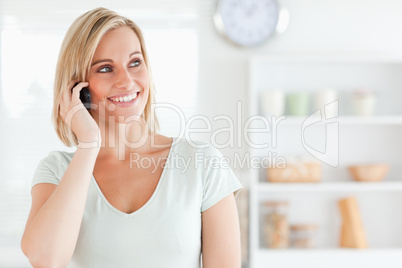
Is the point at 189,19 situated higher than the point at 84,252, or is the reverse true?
the point at 189,19

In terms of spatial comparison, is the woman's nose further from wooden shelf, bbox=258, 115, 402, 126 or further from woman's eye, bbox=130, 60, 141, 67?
wooden shelf, bbox=258, 115, 402, 126

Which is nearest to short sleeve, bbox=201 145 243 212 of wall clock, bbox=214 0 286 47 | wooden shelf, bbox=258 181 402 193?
wooden shelf, bbox=258 181 402 193

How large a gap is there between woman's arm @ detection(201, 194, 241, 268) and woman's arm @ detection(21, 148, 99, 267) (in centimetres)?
30

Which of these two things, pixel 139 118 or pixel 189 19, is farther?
pixel 189 19

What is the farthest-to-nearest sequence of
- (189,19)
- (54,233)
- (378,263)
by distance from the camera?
(189,19)
(378,263)
(54,233)

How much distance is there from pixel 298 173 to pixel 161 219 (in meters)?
1.99

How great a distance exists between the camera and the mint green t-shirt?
121cm

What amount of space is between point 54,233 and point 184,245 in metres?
0.29

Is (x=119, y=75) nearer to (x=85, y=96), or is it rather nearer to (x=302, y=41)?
(x=85, y=96)

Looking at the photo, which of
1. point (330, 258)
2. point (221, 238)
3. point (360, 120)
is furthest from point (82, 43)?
point (330, 258)

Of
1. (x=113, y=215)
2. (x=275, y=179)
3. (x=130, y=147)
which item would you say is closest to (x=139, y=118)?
(x=130, y=147)

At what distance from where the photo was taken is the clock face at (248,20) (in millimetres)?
3246

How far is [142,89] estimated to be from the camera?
4.39 feet

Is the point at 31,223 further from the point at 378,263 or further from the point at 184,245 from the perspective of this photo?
the point at 378,263
